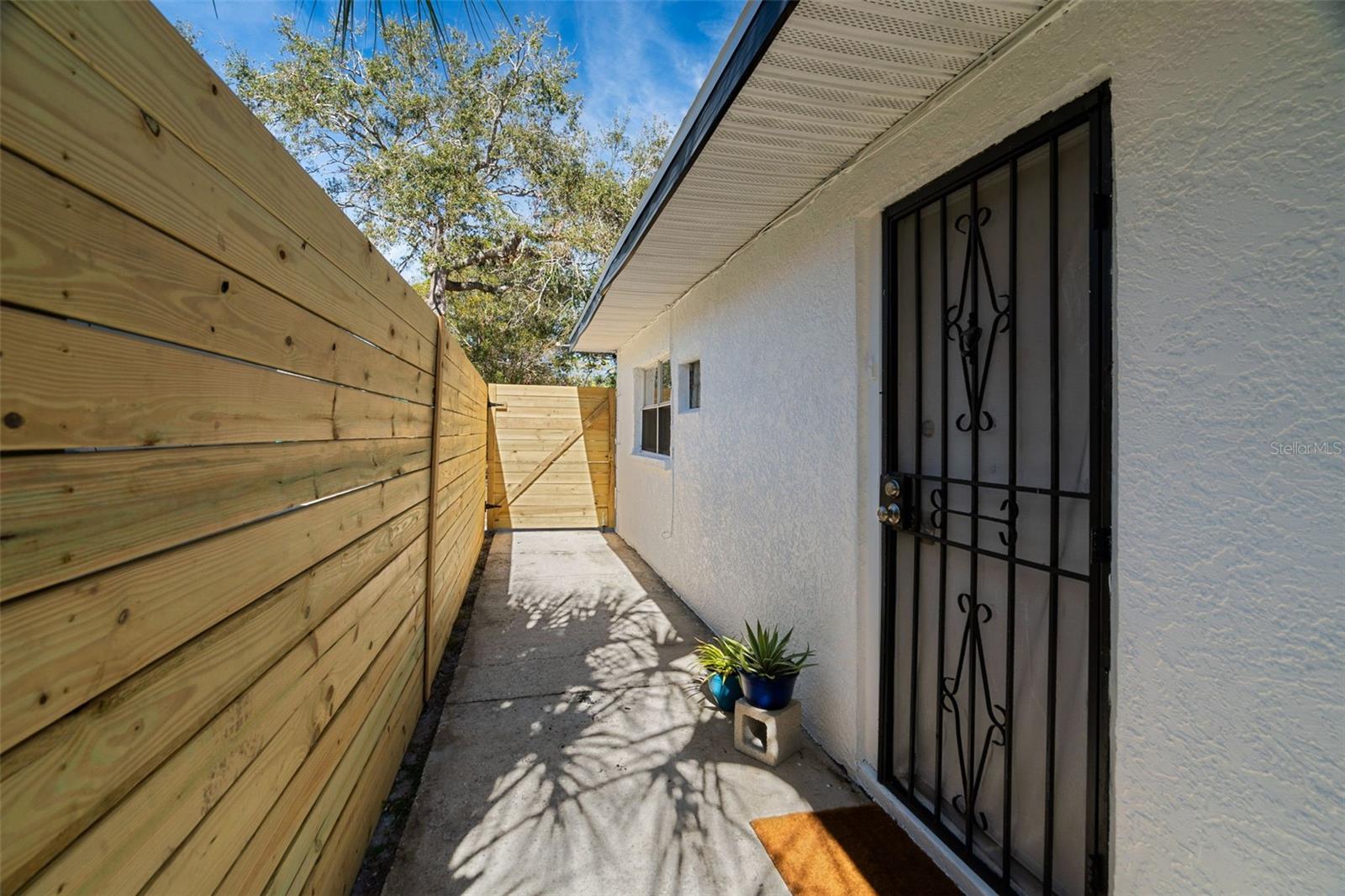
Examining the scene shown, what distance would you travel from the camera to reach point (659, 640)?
4.15 meters

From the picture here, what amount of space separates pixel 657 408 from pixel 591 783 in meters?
4.82

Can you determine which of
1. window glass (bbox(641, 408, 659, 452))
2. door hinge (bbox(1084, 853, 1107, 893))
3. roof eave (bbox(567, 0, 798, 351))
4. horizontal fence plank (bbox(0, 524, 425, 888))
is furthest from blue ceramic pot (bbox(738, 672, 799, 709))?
window glass (bbox(641, 408, 659, 452))

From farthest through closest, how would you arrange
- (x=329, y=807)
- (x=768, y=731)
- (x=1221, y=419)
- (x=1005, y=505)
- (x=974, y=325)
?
(x=768, y=731) → (x=974, y=325) → (x=1005, y=505) → (x=329, y=807) → (x=1221, y=419)

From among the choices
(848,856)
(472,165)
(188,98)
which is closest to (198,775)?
(188,98)

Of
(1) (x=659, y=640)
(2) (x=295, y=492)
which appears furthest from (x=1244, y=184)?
(1) (x=659, y=640)

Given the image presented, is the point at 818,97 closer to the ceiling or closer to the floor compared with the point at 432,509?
closer to the ceiling

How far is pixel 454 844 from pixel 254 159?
218 centimetres

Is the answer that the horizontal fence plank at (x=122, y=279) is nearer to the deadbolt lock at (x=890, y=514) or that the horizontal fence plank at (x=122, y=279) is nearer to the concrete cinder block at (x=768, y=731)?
the deadbolt lock at (x=890, y=514)

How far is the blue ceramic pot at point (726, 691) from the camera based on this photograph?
312 cm

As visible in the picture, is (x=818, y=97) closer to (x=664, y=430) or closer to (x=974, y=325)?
(x=974, y=325)

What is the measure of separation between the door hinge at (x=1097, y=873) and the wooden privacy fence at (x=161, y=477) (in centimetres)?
198

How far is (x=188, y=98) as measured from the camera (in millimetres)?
1001

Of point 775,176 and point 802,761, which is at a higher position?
point 775,176

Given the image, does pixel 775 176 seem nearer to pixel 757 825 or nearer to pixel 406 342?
pixel 406 342
